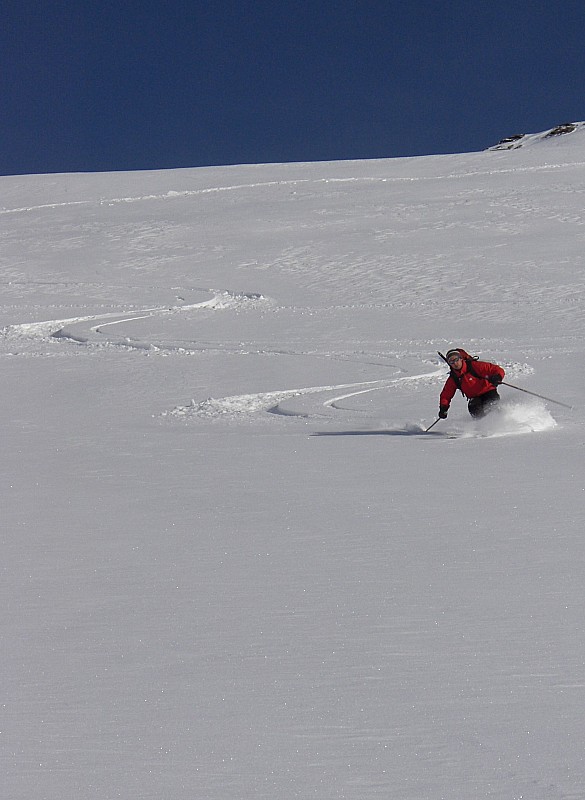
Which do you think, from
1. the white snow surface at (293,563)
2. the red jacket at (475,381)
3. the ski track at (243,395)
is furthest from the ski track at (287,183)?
the red jacket at (475,381)

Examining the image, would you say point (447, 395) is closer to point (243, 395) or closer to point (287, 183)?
point (243, 395)

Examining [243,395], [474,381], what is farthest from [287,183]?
[474,381]

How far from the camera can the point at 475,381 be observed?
7.96 meters

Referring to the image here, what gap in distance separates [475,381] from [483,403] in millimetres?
194

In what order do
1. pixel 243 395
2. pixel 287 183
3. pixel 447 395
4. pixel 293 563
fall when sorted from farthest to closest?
pixel 287 183, pixel 243 395, pixel 447 395, pixel 293 563

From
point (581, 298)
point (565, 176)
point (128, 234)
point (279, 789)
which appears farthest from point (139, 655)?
point (565, 176)

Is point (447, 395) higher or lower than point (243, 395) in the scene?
higher

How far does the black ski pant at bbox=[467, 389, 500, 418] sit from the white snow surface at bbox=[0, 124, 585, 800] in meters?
0.17

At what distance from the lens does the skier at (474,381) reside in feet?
25.7

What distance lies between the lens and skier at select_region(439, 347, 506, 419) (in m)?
7.84

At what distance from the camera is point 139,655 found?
118 inches

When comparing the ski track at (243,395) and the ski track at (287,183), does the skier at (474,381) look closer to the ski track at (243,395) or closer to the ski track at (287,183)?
the ski track at (243,395)

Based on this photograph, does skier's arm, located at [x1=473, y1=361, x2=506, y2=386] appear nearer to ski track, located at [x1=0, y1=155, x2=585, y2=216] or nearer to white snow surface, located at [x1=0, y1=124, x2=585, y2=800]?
white snow surface, located at [x1=0, y1=124, x2=585, y2=800]

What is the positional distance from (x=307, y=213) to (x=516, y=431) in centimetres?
1830
